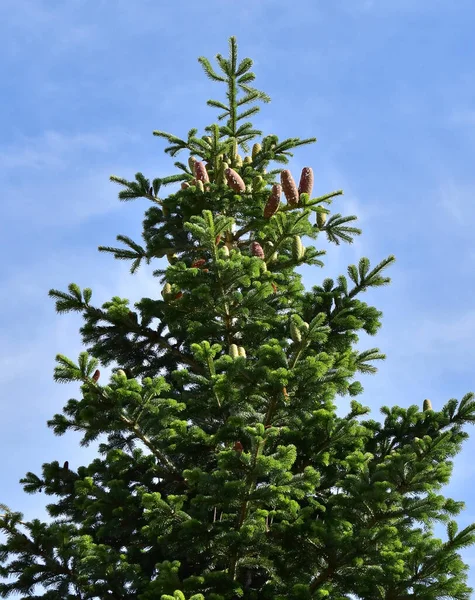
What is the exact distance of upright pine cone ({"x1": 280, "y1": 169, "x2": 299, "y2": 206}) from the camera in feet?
28.1

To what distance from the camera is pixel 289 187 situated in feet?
28.3

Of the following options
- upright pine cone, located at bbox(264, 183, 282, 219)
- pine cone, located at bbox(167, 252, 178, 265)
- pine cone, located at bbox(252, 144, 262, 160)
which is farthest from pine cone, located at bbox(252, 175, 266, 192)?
pine cone, located at bbox(167, 252, 178, 265)

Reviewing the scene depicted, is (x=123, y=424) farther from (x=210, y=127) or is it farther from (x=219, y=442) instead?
(x=210, y=127)

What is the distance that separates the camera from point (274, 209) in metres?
8.91

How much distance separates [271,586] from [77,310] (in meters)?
3.77

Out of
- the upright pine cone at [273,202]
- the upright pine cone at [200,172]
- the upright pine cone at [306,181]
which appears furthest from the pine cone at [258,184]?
the upright pine cone at [306,181]

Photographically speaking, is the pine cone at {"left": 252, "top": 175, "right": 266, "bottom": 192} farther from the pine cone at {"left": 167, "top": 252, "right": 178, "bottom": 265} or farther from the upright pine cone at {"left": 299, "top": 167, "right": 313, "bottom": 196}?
the pine cone at {"left": 167, "top": 252, "right": 178, "bottom": 265}

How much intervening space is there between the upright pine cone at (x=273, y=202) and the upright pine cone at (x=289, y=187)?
3.5 inches

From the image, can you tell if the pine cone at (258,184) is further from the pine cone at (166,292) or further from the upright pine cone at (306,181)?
the pine cone at (166,292)

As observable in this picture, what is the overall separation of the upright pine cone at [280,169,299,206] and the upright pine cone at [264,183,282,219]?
3.5 inches

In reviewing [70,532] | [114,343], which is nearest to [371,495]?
[70,532]

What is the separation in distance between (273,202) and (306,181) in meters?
0.45

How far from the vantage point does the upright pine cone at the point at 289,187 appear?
8555 millimetres

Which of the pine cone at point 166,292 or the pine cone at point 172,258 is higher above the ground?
the pine cone at point 172,258
